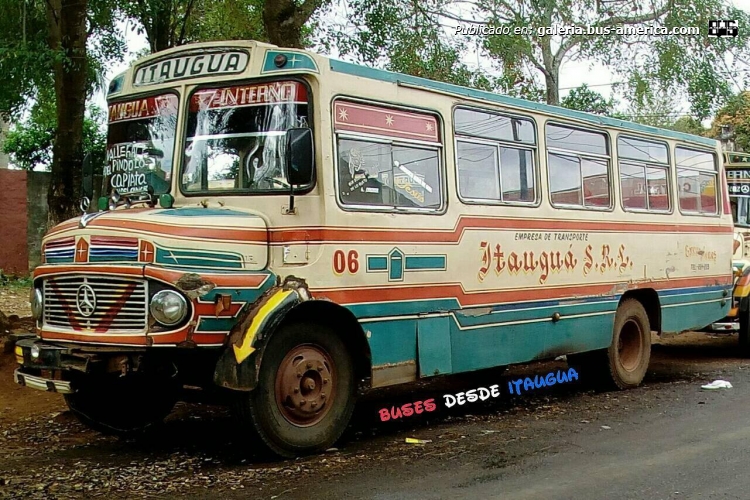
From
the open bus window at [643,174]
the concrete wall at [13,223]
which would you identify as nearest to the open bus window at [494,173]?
the open bus window at [643,174]

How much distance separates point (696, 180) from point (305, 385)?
6.83m

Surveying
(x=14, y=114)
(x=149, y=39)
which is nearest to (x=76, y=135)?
(x=149, y=39)

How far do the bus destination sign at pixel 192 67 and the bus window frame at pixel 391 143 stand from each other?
785 millimetres

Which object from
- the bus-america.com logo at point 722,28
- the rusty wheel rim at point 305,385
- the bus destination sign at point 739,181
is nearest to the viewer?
the rusty wheel rim at point 305,385

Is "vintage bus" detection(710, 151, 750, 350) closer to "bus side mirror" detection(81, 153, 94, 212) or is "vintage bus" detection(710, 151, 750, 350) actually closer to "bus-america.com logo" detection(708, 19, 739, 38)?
"bus-america.com logo" detection(708, 19, 739, 38)

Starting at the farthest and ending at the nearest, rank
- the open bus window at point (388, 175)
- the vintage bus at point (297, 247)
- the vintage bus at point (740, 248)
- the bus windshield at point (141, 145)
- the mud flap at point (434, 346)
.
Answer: the vintage bus at point (740, 248)
the mud flap at point (434, 346)
the bus windshield at point (141, 145)
the open bus window at point (388, 175)
the vintage bus at point (297, 247)

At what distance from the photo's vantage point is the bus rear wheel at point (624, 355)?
946 cm

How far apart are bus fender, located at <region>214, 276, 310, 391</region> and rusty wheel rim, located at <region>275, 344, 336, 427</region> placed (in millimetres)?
368

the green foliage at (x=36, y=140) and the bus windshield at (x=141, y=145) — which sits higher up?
the green foliage at (x=36, y=140)

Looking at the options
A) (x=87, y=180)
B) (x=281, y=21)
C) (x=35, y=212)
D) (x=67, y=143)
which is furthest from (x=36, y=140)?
(x=87, y=180)

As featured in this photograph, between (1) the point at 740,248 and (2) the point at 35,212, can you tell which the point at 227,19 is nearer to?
(2) the point at 35,212

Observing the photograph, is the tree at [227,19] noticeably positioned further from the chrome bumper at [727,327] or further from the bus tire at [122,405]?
the chrome bumper at [727,327]

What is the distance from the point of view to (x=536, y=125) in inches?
336

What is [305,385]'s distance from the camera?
20.5 feet
